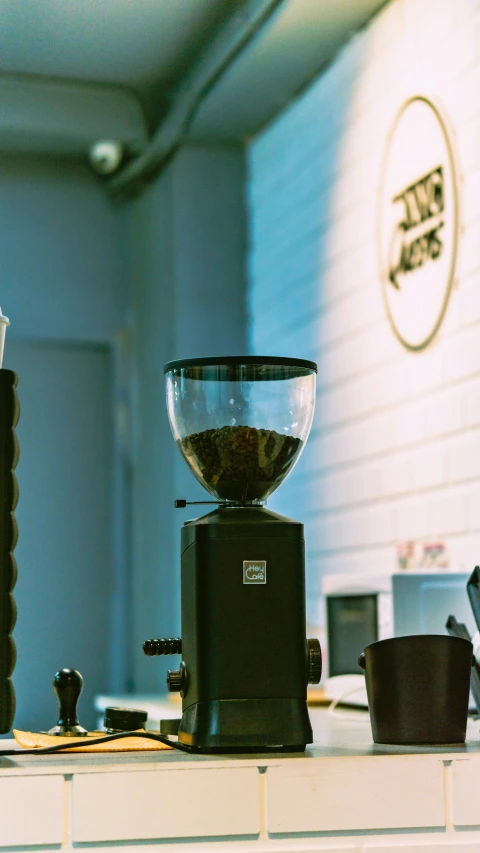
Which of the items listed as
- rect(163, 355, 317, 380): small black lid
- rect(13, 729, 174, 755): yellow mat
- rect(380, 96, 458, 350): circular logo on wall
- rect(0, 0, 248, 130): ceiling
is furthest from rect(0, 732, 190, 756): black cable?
rect(0, 0, 248, 130): ceiling

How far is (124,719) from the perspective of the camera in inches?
55.6

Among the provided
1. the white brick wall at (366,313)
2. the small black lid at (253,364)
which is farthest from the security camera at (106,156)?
the small black lid at (253,364)

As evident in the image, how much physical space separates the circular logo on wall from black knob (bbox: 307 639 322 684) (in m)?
1.56

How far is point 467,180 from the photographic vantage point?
2562 mm

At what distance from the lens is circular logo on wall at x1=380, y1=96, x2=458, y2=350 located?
2.66 metres

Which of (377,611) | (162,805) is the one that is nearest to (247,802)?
(162,805)

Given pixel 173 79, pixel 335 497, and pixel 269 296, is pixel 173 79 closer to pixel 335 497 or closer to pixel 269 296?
pixel 269 296

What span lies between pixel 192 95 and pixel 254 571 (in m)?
2.92

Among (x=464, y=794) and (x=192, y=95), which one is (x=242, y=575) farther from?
(x=192, y=95)

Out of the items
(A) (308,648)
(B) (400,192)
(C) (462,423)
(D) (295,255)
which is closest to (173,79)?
(D) (295,255)

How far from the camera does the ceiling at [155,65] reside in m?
3.32

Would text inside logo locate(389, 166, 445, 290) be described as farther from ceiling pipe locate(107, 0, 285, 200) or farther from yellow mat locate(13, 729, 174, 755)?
yellow mat locate(13, 729, 174, 755)

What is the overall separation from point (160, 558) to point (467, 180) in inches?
88.3

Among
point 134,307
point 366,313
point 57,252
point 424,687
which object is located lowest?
point 424,687
